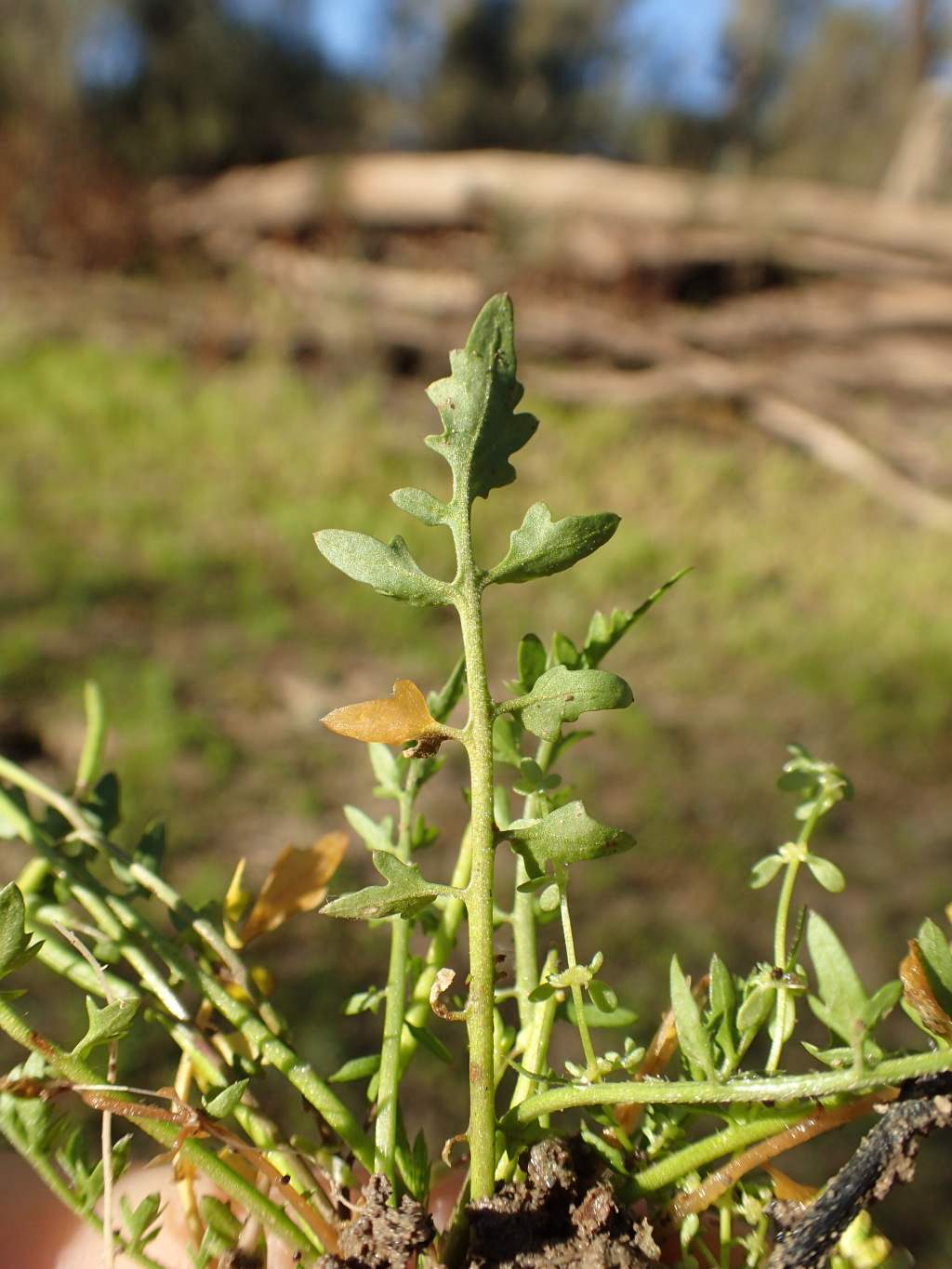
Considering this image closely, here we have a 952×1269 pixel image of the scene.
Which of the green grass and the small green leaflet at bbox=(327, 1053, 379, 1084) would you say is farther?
the green grass

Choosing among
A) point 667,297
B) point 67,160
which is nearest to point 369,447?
point 667,297

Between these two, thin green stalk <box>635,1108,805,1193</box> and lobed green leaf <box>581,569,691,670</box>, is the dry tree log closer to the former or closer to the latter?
lobed green leaf <box>581,569,691,670</box>

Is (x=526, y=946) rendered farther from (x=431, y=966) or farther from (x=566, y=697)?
(x=566, y=697)

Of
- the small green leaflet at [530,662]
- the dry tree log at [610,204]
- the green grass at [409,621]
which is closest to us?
the small green leaflet at [530,662]

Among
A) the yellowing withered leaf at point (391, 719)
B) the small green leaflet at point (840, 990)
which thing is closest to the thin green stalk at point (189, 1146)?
the yellowing withered leaf at point (391, 719)

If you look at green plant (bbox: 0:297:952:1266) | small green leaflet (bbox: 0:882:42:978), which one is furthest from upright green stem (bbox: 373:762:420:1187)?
small green leaflet (bbox: 0:882:42:978)

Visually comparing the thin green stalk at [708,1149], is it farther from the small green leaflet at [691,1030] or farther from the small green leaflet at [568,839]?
the small green leaflet at [568,839]

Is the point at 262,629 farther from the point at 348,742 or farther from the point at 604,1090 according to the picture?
A: the point at 604,1090
